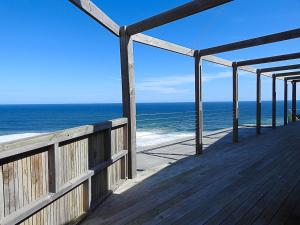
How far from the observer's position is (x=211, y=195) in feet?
8.57

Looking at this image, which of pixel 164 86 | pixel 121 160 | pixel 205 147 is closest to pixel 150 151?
pixel 205 147

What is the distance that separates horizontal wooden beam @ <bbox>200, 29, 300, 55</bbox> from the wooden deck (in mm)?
2156

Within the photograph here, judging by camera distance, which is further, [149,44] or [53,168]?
[149,44]

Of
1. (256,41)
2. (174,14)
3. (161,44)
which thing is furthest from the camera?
(256,41)

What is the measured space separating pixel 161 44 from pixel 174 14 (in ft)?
3.78

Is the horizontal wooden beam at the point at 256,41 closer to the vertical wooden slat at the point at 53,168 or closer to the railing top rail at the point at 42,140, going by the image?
the railing top rail at the point at 42,140

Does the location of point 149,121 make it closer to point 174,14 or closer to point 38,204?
point 174,14

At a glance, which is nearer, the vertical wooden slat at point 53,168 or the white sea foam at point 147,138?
the vertical wooden slat at point 53,168

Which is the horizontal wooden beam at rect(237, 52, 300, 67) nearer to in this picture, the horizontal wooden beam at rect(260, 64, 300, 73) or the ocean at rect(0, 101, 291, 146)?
the horizontal wooden beam at rect(260, 64, 300, 73)

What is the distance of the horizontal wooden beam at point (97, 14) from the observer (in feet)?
7.63

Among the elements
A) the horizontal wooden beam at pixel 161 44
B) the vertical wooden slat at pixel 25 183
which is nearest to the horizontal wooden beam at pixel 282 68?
the horizontal wooden beam at pixel 161 44

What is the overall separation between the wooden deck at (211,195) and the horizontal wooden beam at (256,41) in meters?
2.16

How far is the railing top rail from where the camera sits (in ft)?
4.45

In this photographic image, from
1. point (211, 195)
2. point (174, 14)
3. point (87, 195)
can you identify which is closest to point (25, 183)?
point (87, 195)
